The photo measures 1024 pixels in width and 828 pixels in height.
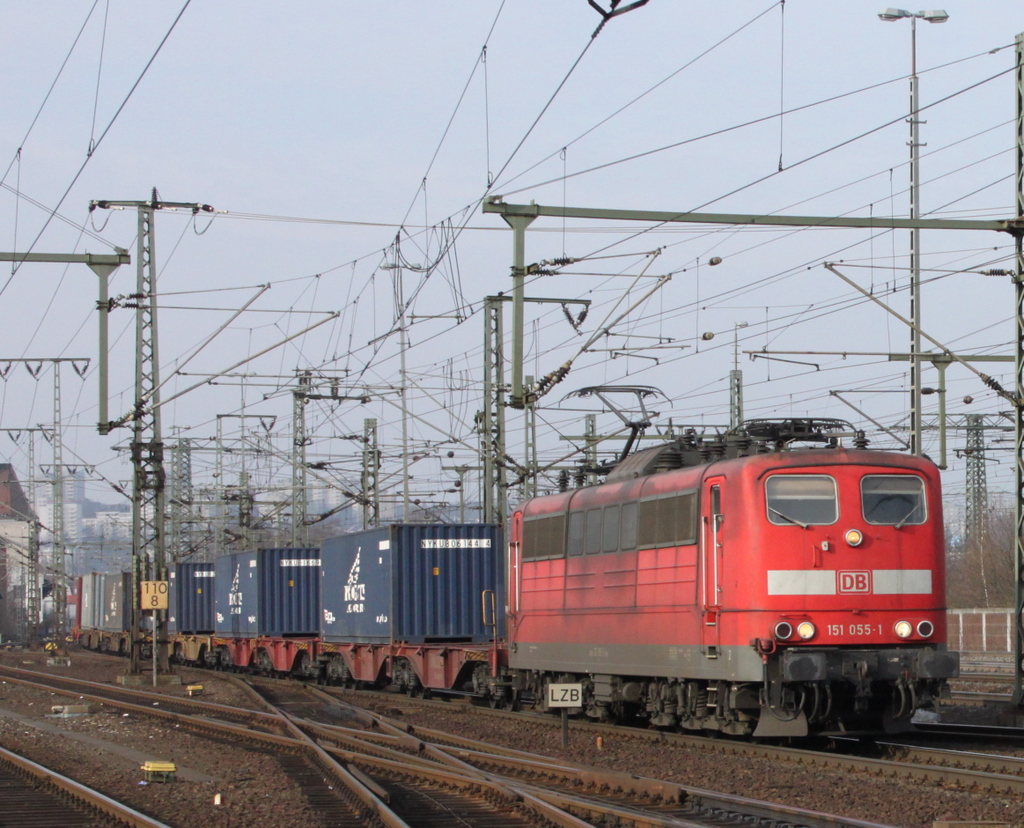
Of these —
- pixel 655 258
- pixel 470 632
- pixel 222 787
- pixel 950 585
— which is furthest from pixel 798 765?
pixel 950 585

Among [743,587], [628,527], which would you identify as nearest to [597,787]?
[743,587]

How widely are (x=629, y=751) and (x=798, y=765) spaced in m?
2.26

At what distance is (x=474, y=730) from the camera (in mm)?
19031

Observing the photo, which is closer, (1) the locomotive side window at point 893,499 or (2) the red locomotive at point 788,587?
(2) the red locomotive at point 788,587

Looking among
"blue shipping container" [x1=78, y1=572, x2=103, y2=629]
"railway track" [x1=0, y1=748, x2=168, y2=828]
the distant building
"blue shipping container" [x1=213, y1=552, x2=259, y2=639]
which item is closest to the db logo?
"railway track" [x1=0, y1=748, x2=168, y2=828]

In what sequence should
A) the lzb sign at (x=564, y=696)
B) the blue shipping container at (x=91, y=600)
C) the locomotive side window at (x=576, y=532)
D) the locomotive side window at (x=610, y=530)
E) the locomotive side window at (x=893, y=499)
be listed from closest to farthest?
the locomotive side window at (x=893, y=499)
the lzb sign at (x=564, y=696)
the locomotive side window at (x=610, y=530)
the locomotive side window at (x=576, y=532)
the blue shipping container at (x=91, y=600)

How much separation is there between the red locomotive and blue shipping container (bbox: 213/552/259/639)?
21.9 metres

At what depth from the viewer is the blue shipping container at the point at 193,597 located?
4609 cm

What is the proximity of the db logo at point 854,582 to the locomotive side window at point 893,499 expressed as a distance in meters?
0.63

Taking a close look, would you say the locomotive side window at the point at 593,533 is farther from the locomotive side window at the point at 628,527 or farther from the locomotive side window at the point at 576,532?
the locomotive side window at the point at 628,527

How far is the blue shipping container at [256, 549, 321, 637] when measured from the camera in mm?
35750

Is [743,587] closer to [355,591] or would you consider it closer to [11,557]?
[355,591]

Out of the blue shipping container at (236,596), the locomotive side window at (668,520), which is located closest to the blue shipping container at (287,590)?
the blue shipping container at (236,596)

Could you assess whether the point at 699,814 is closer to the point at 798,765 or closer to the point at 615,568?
the point at 798,765
